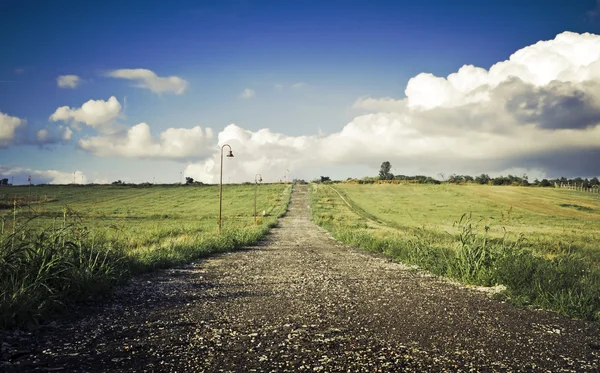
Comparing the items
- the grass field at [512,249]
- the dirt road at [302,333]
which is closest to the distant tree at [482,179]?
the grass field at [512,249]

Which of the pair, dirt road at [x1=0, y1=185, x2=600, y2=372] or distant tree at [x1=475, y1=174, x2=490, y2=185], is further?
distant tree at [x1=475, y1=174, x2=490, y2=185]

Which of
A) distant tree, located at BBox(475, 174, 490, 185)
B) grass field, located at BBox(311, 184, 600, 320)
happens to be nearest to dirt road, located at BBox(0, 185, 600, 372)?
grass field, located at BBox(311, 184, 600, 320)

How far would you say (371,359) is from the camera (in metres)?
5.93

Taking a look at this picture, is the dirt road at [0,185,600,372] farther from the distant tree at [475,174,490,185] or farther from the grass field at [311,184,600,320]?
the distant tree at [475,174,490,185]

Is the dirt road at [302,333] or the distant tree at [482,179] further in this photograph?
the distant tree at [482,179]

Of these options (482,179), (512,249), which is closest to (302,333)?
(512,249)

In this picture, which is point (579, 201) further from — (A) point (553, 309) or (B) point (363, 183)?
(A) point (553, 309)

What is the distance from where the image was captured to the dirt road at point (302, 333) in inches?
228

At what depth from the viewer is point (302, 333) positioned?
7.07 metres

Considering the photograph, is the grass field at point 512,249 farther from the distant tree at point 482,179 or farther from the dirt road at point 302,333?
the distant tree at point 482,179

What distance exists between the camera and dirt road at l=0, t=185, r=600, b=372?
578 centimetres

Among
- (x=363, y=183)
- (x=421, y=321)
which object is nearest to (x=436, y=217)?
(x=421, y=321)

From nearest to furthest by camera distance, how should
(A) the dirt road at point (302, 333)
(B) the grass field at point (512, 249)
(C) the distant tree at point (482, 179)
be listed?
(A) the dirt road at point (302, 333)
(B) the grass field at point (512, 249)
(C) the distant tree at point (482, 179)

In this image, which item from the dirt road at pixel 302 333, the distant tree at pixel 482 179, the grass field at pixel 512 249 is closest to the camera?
the dirt road at pixel 302 333
